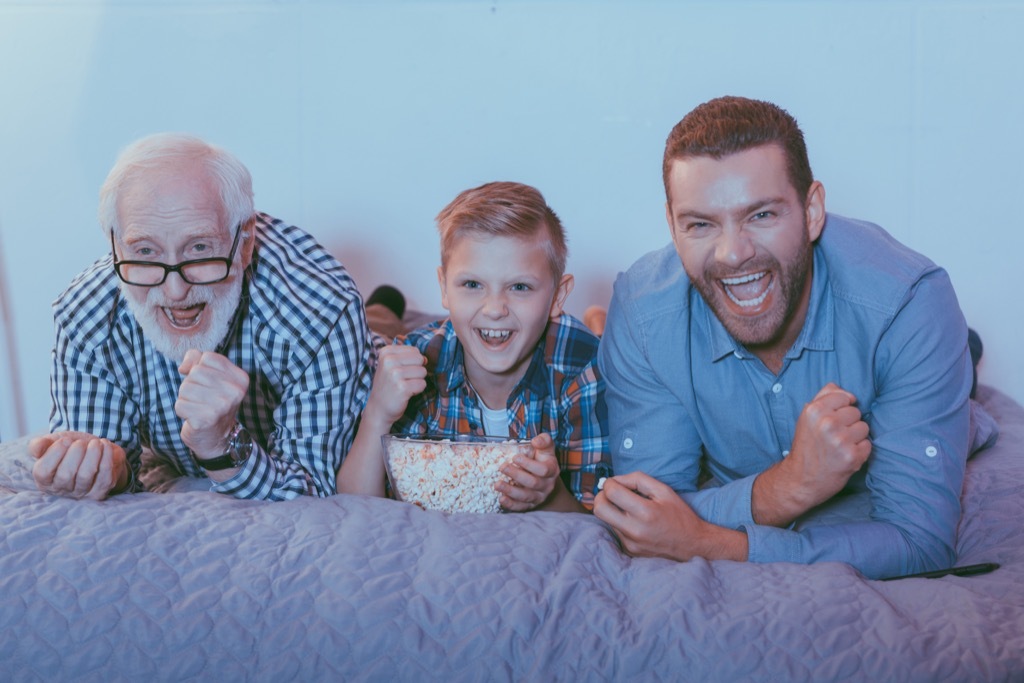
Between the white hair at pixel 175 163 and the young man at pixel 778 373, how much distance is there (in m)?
0.67

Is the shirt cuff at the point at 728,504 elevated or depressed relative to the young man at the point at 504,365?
depressed

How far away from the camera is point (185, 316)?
1.68 metres

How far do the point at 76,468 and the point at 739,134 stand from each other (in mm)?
1099

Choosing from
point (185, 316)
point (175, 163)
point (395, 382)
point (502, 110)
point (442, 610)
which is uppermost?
point (502, 110)

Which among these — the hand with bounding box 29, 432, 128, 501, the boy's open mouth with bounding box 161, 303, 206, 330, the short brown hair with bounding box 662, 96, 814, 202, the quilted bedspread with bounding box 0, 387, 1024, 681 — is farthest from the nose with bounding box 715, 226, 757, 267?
the hand with bounding box 29, 432, 128, 501

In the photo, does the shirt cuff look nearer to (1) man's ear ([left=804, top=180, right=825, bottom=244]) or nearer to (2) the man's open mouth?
(2) the man's open mouth

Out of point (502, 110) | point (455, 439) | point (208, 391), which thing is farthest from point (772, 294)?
point (502, 110)

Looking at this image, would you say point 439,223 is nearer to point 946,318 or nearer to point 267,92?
point 946,318

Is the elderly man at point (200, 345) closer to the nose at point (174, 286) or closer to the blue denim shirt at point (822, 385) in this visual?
the nose at point (174, 286)

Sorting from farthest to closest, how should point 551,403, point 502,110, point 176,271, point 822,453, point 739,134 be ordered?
point 502,110 < point 551,403 < point 176,271 < point 739,134 < point 822,453

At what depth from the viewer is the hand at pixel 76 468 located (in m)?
1.50

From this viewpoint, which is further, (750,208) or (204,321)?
(204,321)

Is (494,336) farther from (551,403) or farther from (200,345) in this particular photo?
(200,345)

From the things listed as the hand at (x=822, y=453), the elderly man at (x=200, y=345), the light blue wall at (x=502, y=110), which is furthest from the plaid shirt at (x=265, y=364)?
the light blue wall at (x=502, y=110)
